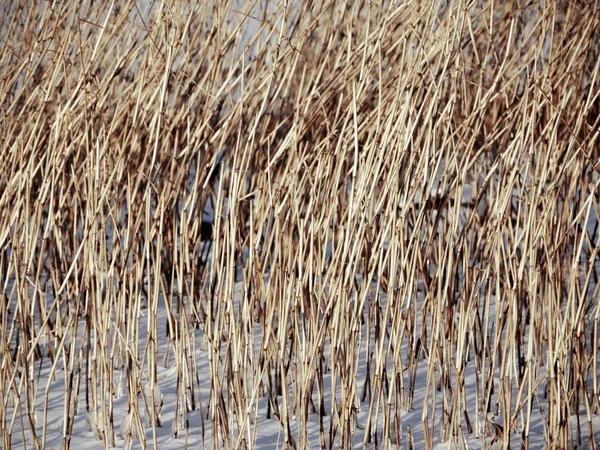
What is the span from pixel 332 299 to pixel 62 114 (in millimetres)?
601

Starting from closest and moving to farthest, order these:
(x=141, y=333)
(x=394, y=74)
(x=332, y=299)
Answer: (x=332, y=299)
(x=394, y=74)
(x=141, y=333)

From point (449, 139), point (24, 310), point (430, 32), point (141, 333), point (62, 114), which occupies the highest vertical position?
point (430, 32)

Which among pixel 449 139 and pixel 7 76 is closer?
pixel 449 139

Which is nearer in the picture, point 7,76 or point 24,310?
point 24,310

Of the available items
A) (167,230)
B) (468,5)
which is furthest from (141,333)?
(468,5)

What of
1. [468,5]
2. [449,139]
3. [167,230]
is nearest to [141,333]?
[167,230]

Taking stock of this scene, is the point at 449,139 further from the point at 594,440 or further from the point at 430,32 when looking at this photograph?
the point at 594,440

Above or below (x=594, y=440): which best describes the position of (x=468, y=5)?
above

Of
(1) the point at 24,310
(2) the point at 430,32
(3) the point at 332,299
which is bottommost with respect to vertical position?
(1) the point at 24,310

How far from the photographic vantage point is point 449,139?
1308 mm

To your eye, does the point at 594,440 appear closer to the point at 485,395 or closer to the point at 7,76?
the point at 485,395

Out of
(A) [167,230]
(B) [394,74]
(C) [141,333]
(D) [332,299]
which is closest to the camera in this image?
(D) [332,299]

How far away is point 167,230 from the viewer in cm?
181

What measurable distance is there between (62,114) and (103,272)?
0.30 metres
